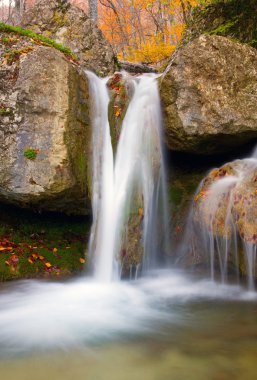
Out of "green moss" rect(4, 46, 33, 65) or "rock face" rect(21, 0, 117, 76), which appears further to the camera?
"rock face" rect(21, 0, 117, 76)

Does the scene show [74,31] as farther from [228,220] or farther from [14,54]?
[228,220]

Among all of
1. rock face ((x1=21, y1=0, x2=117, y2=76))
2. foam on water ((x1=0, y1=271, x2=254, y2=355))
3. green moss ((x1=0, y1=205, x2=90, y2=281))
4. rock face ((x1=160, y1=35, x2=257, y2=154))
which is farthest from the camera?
rock face ((x1=21, y1=0, x2=117, y2=76))

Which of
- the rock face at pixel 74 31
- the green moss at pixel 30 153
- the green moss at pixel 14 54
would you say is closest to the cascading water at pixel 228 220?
the green moss at pixel 30 153

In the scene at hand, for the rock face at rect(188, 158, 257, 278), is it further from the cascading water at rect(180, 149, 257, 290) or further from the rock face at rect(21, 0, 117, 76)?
the rock face at rect(21, 0, 117, 76)

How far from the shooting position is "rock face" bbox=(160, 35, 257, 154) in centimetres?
576

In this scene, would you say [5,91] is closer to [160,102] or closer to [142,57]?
[160,102]

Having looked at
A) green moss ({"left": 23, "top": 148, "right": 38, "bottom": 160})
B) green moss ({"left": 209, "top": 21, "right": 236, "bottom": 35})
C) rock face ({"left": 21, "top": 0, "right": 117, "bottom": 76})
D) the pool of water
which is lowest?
the pool of water

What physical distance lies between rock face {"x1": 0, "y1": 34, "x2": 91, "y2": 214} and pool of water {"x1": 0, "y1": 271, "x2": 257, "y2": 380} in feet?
4.50

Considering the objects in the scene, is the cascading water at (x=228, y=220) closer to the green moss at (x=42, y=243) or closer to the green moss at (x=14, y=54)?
the green moss at (x=42, y=243)

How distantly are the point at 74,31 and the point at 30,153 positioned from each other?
5.34 meters

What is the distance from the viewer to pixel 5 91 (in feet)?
17.7

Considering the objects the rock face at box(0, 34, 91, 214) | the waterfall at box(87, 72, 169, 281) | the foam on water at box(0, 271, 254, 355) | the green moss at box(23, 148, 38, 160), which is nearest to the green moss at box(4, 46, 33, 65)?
the rock face at box(0, 34, 91, 214)

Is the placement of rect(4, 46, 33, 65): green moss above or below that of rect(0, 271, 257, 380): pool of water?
above

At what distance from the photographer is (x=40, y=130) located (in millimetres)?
5301
